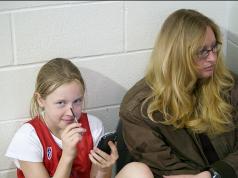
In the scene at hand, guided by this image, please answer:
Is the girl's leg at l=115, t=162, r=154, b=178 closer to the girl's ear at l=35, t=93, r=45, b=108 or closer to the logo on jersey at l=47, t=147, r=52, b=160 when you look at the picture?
the logo on jersey at l=47, t=147, r=52, b=160

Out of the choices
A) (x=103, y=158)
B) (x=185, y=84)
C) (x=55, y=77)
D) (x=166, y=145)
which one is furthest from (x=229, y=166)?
(x=55, y=77)

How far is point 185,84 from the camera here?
5.87 ft

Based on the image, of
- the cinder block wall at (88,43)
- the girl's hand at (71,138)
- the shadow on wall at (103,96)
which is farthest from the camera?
the shadow on wall at (103,96)

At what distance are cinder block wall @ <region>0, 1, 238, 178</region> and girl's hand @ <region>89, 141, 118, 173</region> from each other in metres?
0.37

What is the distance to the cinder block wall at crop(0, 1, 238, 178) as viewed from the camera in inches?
73.1

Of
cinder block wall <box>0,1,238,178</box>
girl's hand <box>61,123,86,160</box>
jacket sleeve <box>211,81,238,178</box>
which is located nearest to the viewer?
girl's hand <box>61,123,86,160</box>

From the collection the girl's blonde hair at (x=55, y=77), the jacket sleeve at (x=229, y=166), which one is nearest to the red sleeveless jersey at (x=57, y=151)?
the girl's blonde hair at (x=55, y=77)

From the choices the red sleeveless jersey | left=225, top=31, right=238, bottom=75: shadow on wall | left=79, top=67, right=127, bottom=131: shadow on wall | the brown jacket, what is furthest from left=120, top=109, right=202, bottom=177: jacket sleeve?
left=225, top=31, right=238, bottom=75: shadow on wall

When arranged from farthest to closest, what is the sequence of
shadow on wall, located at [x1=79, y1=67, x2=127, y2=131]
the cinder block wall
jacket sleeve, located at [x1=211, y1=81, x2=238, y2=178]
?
shadow on wall, located at [x1=79, y1=67, x2=127, y2=131]
the cinder block wall
jacket sleeve, located at [x1=211, y1=81, x2=238, y2=178]

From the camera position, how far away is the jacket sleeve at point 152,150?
1744mm

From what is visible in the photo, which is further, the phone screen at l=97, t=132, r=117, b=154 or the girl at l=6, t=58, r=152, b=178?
the phone screen at l=97, t=132, r=117, b=154

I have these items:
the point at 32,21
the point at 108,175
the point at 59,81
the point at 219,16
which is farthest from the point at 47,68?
the point at 219,16

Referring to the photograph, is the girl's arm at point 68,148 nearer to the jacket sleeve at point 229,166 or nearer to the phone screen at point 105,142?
the phone screen at point 105,142

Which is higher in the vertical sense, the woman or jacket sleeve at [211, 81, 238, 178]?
the woman
